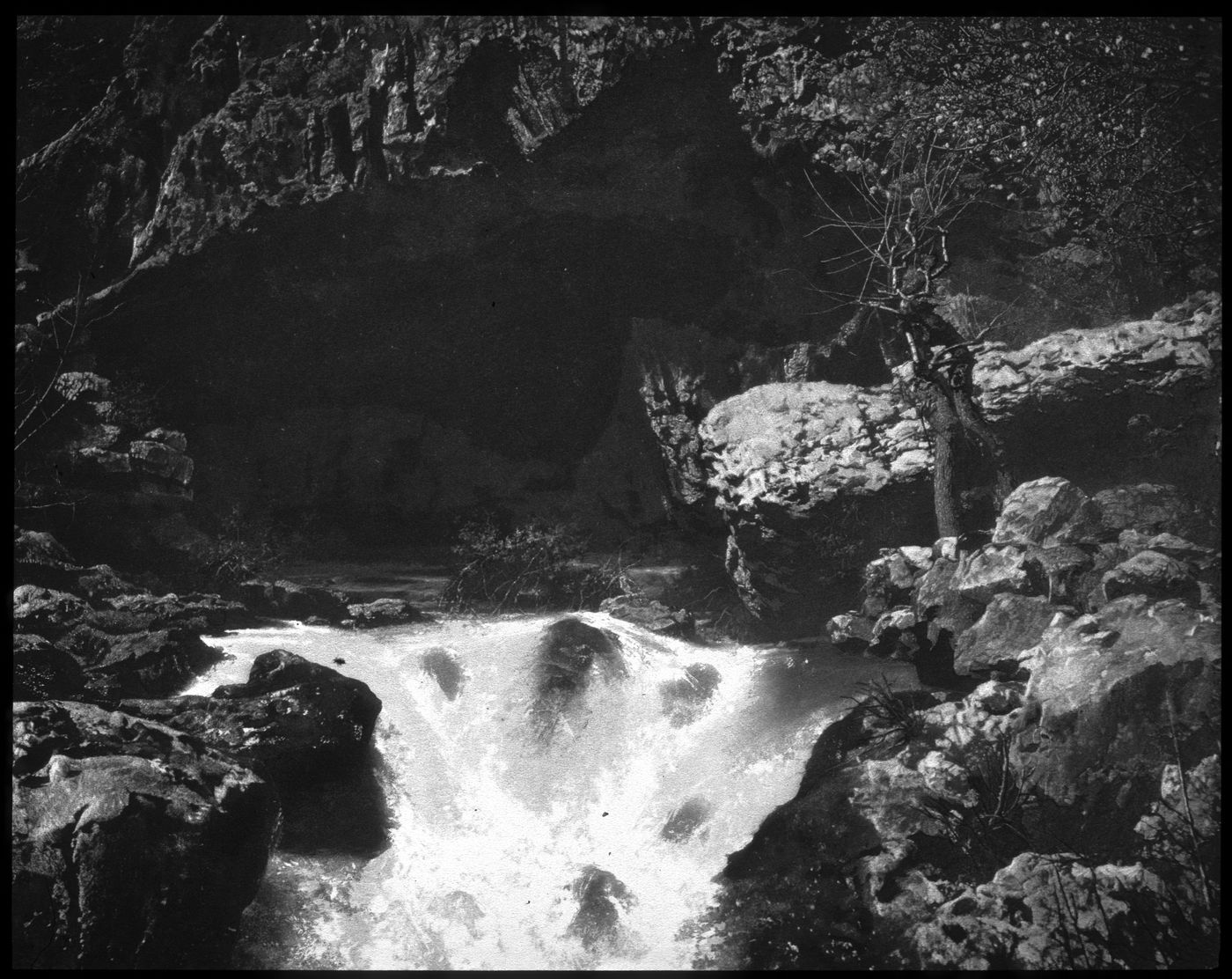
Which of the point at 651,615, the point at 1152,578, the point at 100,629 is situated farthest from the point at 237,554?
the point at 1152,578

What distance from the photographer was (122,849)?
347 centimetres

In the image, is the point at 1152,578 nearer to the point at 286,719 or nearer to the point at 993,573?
the point at 993,573

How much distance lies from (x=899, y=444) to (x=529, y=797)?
9.06ft

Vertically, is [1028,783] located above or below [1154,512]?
below

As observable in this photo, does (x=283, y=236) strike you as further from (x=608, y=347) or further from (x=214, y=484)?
(x=608, y=347)

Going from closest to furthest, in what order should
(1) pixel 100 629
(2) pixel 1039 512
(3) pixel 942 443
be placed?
(2) pixel 1039 512 < (1) pixel 100 629 < (3) pixel 942 443

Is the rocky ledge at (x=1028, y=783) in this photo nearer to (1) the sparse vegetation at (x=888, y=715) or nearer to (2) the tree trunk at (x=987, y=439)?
(1) the sparse vegetation at (x=888, y=715)

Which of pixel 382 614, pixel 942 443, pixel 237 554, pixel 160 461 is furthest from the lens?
pixel 160 461

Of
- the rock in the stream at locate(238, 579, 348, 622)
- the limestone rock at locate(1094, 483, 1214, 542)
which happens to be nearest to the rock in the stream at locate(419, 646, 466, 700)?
the rock in the stream at locate(238, 579, 348, 622)

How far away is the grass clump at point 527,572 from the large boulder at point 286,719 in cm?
88

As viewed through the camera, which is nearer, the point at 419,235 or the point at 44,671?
the point at 44,671

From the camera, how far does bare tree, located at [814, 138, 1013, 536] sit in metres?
4.76

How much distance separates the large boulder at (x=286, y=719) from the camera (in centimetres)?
411

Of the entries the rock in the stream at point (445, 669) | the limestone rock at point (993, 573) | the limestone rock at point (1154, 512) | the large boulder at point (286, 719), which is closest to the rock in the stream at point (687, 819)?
the rock in the stream at point (445, 669)
